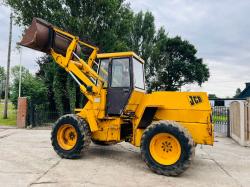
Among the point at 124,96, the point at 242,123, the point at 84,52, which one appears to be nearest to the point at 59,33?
the point at 84,52

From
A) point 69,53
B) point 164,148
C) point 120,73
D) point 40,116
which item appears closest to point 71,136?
point 120,73

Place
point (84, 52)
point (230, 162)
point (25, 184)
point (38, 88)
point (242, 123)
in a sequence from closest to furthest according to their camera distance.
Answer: point (25, 184) → point (230, 162) → point (84, 52) → point (242, 123) → point (38, 88)

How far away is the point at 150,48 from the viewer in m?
35.8

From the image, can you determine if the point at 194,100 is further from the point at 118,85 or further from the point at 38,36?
the point at 38,36

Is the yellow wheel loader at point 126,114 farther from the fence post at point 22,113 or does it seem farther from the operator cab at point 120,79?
the fence post at point 22,113

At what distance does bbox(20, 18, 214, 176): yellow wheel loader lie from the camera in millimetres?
6375

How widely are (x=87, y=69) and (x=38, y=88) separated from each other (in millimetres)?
10665

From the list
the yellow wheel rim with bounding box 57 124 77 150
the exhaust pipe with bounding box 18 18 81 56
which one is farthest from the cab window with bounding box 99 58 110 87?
the yellow wheel rim with bounding box 57 124 77 150

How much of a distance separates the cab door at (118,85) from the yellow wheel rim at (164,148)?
1.44 m

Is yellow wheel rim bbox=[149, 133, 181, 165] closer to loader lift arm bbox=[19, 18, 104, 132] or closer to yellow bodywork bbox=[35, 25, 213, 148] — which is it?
yellow bodywork bbox=[35, 25, 213, 148]

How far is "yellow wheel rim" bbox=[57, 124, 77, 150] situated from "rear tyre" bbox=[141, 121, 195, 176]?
2276 mm

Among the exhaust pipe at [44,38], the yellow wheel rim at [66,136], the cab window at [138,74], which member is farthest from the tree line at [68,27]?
the cab window at [138,74]

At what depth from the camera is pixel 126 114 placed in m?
7.51

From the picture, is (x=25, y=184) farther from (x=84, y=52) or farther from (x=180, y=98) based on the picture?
(x=84, y=52)
